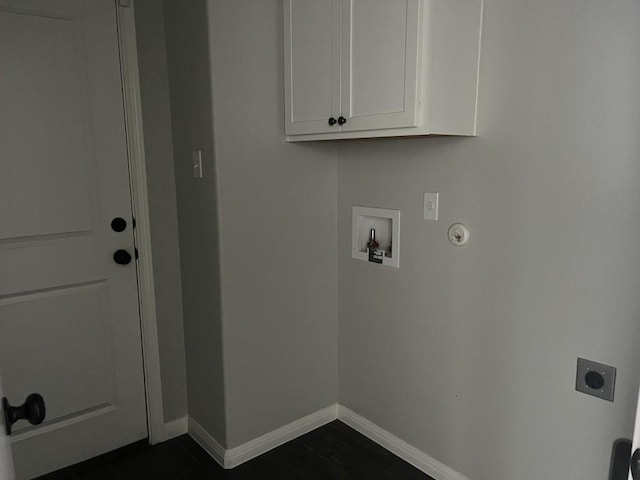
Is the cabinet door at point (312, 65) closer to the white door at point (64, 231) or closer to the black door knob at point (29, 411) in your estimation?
the white door at point (64, 231)

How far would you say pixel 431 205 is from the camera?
2006 mm

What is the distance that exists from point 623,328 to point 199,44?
1.87 meters

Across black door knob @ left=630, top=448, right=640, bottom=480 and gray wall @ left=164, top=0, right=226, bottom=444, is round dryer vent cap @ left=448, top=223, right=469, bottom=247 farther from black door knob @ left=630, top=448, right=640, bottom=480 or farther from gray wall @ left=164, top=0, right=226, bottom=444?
black door knob @ left=630, top=448, right=640, bottom=480

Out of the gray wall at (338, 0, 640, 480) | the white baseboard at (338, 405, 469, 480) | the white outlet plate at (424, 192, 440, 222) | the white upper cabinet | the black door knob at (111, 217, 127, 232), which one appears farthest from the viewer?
the black door knob at (111, 217, 127, 232)

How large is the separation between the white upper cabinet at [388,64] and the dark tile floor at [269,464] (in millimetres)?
1480

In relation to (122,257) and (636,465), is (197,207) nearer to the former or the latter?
(122,257)

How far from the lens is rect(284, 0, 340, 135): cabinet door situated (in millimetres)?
1871

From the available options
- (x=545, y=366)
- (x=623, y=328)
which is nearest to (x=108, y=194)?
(x=545, y=366)

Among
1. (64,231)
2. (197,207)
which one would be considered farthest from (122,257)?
(197,207)

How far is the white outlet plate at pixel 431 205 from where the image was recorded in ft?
6.53

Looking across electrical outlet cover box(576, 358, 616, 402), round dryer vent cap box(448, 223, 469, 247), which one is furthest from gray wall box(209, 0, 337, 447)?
electrical outlet cover box(576, 358, 616, 402)

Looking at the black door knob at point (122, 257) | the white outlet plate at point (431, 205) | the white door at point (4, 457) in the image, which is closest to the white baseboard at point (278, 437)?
the black door knob at point (122, 257)

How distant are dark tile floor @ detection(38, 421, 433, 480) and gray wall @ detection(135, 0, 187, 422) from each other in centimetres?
22

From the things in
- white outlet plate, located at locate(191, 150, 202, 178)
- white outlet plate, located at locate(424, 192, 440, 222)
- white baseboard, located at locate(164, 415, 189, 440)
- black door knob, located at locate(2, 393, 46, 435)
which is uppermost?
white outlet plate, located at locate(191, 150, 202, 178)
